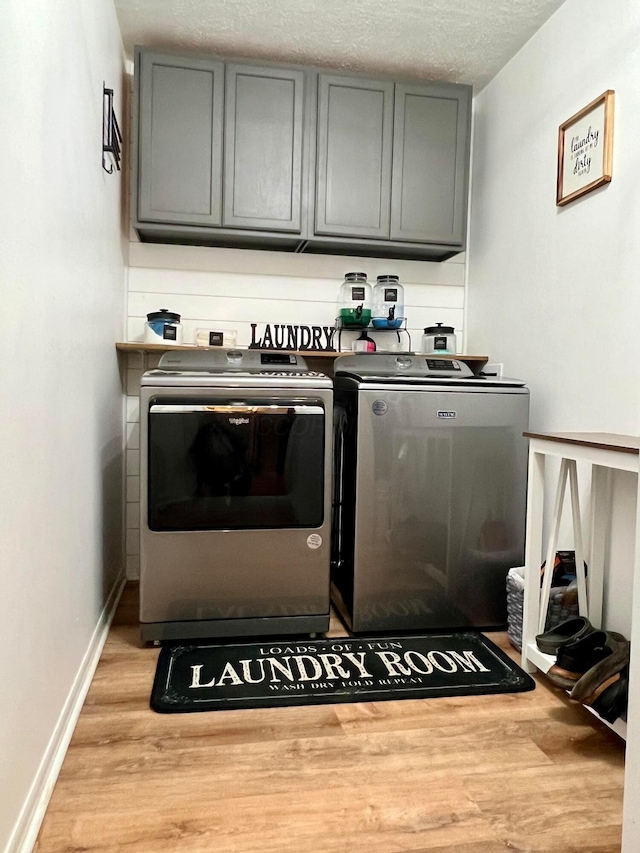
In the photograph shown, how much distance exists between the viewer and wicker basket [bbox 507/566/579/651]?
1.99m

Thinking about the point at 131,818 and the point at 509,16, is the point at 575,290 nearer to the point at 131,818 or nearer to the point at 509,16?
the point at 509,16

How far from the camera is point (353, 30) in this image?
245cm

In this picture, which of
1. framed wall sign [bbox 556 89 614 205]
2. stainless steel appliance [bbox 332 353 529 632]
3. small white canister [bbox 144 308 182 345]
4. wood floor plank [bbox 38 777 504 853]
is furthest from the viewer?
small white canister [bbox 144 308 182 345]

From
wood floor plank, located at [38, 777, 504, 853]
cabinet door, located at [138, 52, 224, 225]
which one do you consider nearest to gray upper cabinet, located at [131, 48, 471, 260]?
cabinet door, located at [138, 52, 224, 225]

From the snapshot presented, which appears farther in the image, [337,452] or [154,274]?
[154,274]

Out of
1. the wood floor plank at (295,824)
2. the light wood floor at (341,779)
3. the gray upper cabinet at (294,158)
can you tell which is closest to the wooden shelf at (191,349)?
the gray upper cabinet at (294,158)

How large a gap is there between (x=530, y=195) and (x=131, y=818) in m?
2.45

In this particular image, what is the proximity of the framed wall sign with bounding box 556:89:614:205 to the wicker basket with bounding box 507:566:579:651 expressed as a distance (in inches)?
52.5

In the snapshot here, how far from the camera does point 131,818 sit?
125 centimetres

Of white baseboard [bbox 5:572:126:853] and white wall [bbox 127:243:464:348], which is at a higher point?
white wall [bbox 127:243:464:348]

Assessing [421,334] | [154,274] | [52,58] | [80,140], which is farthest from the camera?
[421,334]

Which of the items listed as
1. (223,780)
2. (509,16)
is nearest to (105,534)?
(223,780)

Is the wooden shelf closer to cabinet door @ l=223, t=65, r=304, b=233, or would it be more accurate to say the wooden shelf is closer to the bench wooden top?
cabinet door @ l=223, t=65, r=304, b=233

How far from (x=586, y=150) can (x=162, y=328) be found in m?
1.74
